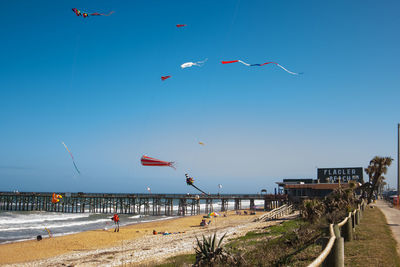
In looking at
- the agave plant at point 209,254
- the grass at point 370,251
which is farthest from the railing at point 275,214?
the agave plant at point 209,254

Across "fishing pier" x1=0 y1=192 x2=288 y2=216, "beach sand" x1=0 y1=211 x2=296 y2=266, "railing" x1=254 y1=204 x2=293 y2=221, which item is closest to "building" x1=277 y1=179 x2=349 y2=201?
"fishing pier" x1=0 y1=192 x2=288 y2=216

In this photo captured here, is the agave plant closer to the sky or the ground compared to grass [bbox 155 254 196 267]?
closer to the sky

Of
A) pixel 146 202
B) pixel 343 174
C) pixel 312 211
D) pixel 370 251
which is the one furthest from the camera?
pixel 146 202

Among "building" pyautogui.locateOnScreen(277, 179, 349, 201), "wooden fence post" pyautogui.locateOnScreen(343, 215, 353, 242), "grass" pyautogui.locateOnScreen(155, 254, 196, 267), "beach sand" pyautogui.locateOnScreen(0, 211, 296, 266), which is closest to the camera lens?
"wooden fence post" pyautogui.locateOnScreen(343, 215, 353, 242)

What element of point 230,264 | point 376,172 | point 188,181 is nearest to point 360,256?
point 230,264

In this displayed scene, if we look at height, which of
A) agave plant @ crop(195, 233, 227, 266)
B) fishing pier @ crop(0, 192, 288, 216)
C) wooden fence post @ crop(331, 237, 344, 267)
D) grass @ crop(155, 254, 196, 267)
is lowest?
fishing pier @ crop(0, 192, 288, 216)

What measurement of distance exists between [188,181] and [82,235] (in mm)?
26279

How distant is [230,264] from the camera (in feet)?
29.2

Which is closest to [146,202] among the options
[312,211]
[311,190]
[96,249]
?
[311,190]

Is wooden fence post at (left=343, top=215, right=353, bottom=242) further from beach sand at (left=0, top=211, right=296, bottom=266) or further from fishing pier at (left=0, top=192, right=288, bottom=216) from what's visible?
fishing pier at (left=0, top=192, right=288, bottom=216)

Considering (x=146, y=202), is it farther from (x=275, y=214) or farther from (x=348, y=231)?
(x=348, y=231)

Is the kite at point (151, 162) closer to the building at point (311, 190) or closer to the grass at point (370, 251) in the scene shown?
the grass at point (370, 251)

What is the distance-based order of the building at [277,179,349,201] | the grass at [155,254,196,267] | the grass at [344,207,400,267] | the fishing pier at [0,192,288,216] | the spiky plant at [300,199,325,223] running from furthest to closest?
the fishing pier at [0,192,288,216] < the building at [277,179,349,201] < the spiky plant at [300,199,325,223] < the grass at [155,254,196,267] < the grass at [344,207,400,267]

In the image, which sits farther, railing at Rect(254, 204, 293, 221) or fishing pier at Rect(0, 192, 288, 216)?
fishing pier at Rect(0, 192, 288, 216)
